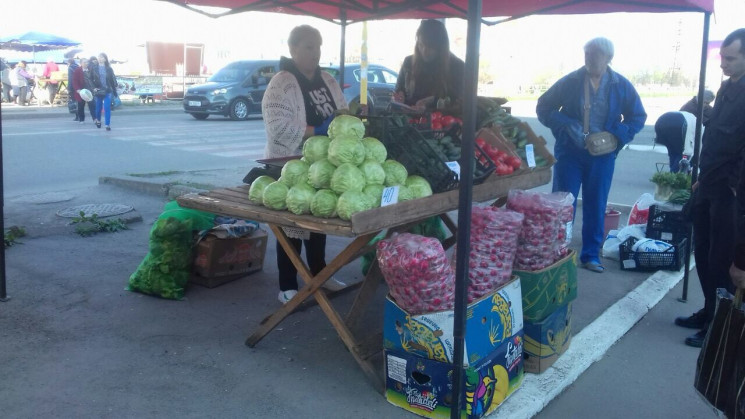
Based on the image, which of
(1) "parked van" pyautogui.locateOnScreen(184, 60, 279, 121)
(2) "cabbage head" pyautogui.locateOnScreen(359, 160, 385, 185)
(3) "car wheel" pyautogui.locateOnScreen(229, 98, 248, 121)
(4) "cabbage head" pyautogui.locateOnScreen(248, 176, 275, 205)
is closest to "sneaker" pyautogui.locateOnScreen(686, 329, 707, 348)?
(2) "cabbage head" pyautogui.locateOnScreen(359, 160, 385, 185)

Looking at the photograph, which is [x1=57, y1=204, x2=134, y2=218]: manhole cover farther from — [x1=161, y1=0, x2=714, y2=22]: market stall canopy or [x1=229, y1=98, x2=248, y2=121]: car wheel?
[x1=229, y1=98, x2=248, y2=121]: car wheel

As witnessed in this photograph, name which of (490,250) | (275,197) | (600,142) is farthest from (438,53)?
(275,197)

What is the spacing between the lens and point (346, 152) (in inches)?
134

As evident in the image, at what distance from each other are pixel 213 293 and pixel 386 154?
80.4 inches

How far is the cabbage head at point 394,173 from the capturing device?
11.5 feet

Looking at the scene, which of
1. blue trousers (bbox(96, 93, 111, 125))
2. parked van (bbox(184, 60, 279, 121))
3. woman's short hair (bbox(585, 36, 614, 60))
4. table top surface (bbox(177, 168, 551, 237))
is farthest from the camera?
parked van (bbox(184, 60, 279, 121))

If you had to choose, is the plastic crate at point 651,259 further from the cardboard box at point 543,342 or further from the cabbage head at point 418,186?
the cabbage head at point 418,186

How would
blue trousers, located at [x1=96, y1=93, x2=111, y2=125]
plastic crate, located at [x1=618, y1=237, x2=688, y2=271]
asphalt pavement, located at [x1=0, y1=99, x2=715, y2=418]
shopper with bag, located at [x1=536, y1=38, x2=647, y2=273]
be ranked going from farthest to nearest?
blue trousers, located at [x1=96, y1=93, x2=111, y2=125], plastic crate, located at [x1=618, y1=237, x2=688, y2=271], shopper with bag, located at [x1=536, y1=38, x2=647, y2=273], asphalt pavement, located at [x1=0, y1=99, x2=715, y2=418]

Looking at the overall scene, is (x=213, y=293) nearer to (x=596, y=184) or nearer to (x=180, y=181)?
(x=596, y=184)

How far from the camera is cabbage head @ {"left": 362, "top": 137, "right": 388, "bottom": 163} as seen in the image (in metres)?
3.53

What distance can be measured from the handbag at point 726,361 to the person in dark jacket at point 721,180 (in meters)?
1.54

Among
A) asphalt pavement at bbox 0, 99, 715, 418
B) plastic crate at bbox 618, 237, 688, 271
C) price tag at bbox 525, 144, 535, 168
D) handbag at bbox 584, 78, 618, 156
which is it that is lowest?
asphalt pavement at bbox 0, 99, 715, 418

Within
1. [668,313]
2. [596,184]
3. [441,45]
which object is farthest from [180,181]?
[668,313]

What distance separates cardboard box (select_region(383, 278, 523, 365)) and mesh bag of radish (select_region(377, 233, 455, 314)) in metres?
0.07
